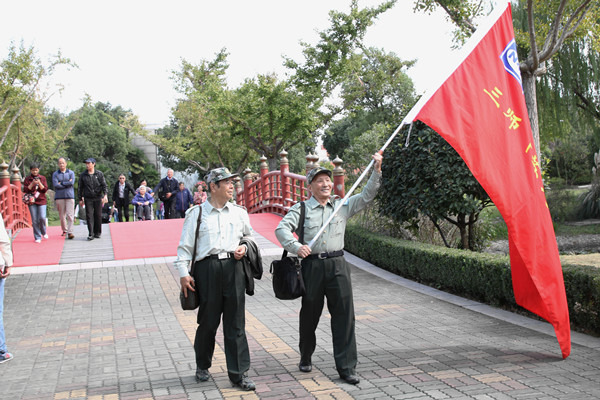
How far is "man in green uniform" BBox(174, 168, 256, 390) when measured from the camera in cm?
474

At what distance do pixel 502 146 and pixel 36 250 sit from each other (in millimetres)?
10423

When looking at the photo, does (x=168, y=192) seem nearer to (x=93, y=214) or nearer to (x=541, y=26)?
(x=93, y=214)

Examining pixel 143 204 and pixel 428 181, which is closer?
pixel 428 181

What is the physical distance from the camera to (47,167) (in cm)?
4503

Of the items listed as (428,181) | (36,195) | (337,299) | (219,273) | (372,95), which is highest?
(372,95)

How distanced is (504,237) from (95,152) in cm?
3953

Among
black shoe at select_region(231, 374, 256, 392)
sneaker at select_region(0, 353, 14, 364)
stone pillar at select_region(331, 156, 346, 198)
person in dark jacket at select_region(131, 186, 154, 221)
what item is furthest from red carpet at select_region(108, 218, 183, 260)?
black shoe at select_region(231, 374, 256, 392)

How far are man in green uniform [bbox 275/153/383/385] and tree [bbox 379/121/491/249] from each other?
4.92 m

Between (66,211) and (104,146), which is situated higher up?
(104,146)

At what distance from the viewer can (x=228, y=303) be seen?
4.76m

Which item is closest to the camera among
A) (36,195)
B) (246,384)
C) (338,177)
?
(246,384)

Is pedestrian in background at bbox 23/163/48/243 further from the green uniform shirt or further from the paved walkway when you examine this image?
the green uniform shirt

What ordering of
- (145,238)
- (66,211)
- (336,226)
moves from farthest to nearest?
1. (145,238)
2. (66,211)
3. (336,226)

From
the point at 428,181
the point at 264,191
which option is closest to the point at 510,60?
the point at 428,181
